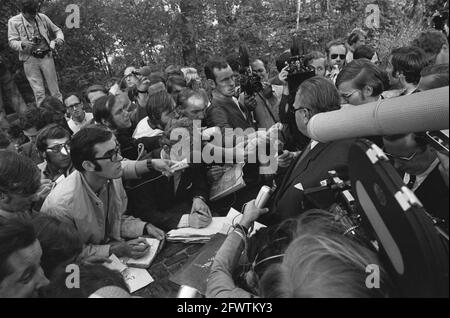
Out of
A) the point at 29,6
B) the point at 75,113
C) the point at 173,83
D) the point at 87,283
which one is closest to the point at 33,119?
the point at 75,113

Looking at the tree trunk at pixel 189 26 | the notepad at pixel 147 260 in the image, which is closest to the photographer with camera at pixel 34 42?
the tree trunk at pixel 189 26

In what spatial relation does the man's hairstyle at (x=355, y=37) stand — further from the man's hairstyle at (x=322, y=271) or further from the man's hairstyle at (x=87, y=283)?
the man's hairstyle at (x=87, y=283)

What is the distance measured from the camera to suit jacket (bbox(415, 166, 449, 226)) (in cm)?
154

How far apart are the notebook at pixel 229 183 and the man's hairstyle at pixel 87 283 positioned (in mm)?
1604

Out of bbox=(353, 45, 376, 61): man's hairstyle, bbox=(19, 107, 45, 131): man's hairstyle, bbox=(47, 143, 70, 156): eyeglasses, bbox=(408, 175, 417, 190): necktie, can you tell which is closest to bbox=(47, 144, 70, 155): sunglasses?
bbox=(47, 143, 70, 156): eyeglasses

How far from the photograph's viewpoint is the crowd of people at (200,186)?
1265 millimetres

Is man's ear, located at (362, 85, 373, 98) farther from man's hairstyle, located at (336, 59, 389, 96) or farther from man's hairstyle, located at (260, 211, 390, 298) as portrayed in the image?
man's hairstyle, located at (260, 211, 390, 298)

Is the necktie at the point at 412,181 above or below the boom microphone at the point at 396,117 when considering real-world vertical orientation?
below

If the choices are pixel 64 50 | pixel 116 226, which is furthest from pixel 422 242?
pixel 64 50

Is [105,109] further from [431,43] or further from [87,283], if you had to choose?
[431,43]

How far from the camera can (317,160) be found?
211 centimetres

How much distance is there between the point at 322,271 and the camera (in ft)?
3.49

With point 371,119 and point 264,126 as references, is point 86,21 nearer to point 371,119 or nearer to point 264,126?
point 264,126

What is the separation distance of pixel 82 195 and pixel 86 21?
7.72 meters
